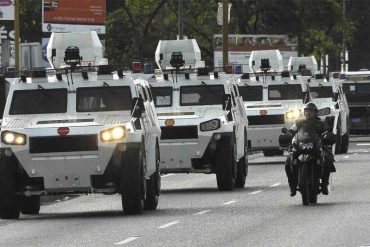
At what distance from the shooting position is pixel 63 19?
53.0 m

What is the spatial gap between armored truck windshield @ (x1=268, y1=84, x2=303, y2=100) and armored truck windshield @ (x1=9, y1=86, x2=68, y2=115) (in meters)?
17.7

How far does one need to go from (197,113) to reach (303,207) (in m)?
6.48

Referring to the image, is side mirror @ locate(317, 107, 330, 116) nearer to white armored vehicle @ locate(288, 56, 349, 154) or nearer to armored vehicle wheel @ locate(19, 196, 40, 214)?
white armored vehicle @ locate(288, 56, 349, 154)

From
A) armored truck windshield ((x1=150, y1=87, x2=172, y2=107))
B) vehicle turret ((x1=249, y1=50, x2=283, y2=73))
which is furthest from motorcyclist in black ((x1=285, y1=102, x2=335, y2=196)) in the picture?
vehicle turret ((x1=249, y1=50, x2=283, y2=73))

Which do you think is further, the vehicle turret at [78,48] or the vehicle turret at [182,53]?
the vehicle turret at [182,53]

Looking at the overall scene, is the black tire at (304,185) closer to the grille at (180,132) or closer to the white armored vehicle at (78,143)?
the white armored vehicle at (78,143)

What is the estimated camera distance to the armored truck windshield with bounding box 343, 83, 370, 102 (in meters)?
62.1

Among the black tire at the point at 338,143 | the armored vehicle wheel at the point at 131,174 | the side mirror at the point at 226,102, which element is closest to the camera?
the armored vehicle wheel at the point at 131,174

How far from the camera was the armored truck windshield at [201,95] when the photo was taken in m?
31.2

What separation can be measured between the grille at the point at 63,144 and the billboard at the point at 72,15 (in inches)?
1143

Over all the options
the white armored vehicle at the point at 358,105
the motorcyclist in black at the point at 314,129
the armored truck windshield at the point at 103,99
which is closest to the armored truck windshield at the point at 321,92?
the white armored vehicle at the point at 358,105

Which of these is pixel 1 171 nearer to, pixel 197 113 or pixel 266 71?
pixel 197 113

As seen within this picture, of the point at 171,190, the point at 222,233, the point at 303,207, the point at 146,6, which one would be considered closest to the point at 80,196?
the point at 171,190

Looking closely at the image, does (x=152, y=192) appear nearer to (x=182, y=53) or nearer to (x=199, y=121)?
(x=199, y=121)
